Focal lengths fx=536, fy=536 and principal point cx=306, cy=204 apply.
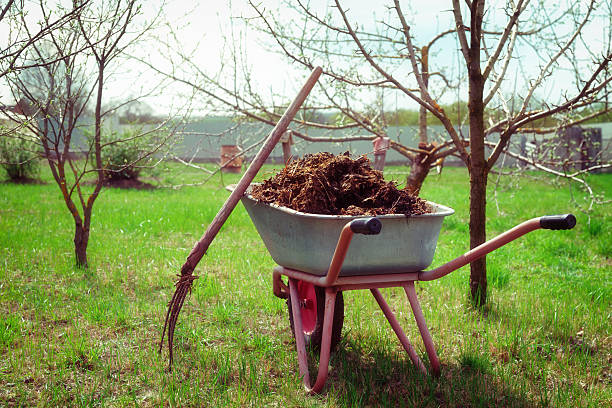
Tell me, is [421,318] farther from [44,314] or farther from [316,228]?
[44,314]

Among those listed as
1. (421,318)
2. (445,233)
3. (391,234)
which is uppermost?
(391,234)

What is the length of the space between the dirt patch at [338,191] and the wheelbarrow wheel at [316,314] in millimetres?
523

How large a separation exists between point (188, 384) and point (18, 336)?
1.26 m

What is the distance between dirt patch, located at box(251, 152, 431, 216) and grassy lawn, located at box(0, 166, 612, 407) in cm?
83

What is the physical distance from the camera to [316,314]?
2.99 metres

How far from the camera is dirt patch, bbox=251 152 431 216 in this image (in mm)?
2562

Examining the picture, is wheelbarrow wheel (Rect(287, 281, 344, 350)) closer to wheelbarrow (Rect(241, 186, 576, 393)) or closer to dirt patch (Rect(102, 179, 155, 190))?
wheelbarrow (Rect(241, 186, 576, 393))

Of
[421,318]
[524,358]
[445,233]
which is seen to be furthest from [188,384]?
[445,233]

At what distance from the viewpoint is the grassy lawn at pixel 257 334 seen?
2512 mm

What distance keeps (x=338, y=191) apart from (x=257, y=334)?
42.2 inches

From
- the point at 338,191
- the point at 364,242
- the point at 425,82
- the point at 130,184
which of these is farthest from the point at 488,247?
the point at 130,184

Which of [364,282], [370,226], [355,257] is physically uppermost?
[370,226]

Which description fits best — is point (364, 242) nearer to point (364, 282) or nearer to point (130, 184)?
point (364, 282)

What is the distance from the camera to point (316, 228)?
2.44 meters
